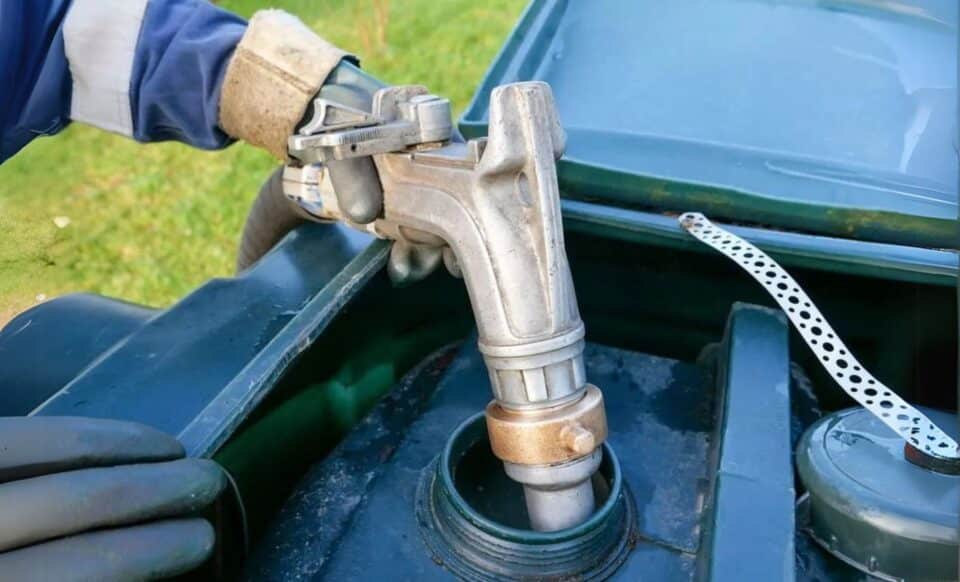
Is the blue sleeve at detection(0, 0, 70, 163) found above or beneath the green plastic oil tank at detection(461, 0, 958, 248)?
above

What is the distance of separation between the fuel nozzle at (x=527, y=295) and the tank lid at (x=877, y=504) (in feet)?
0.73

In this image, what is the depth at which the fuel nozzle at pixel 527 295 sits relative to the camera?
86 centimetres

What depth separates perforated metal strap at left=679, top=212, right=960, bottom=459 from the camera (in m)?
0.88

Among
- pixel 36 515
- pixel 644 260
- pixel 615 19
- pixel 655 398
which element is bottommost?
pixel 655 398

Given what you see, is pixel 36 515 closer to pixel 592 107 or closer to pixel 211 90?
pixel 211 90

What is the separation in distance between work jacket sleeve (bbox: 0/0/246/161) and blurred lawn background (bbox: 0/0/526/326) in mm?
57

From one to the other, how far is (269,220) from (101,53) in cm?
41

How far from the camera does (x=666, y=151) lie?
4.21 feet

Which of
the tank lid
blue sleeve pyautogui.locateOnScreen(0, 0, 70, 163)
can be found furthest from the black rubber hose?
the tank lid

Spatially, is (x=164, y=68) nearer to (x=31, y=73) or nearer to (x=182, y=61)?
(x=182, y=61)

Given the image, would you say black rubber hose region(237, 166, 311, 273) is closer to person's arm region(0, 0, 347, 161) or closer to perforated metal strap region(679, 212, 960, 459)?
person's arm region(0, 0, 347, 161)

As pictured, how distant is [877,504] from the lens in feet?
2.76

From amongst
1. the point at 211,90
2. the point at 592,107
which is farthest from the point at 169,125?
the point at 592,107

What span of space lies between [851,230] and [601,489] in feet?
1.56
